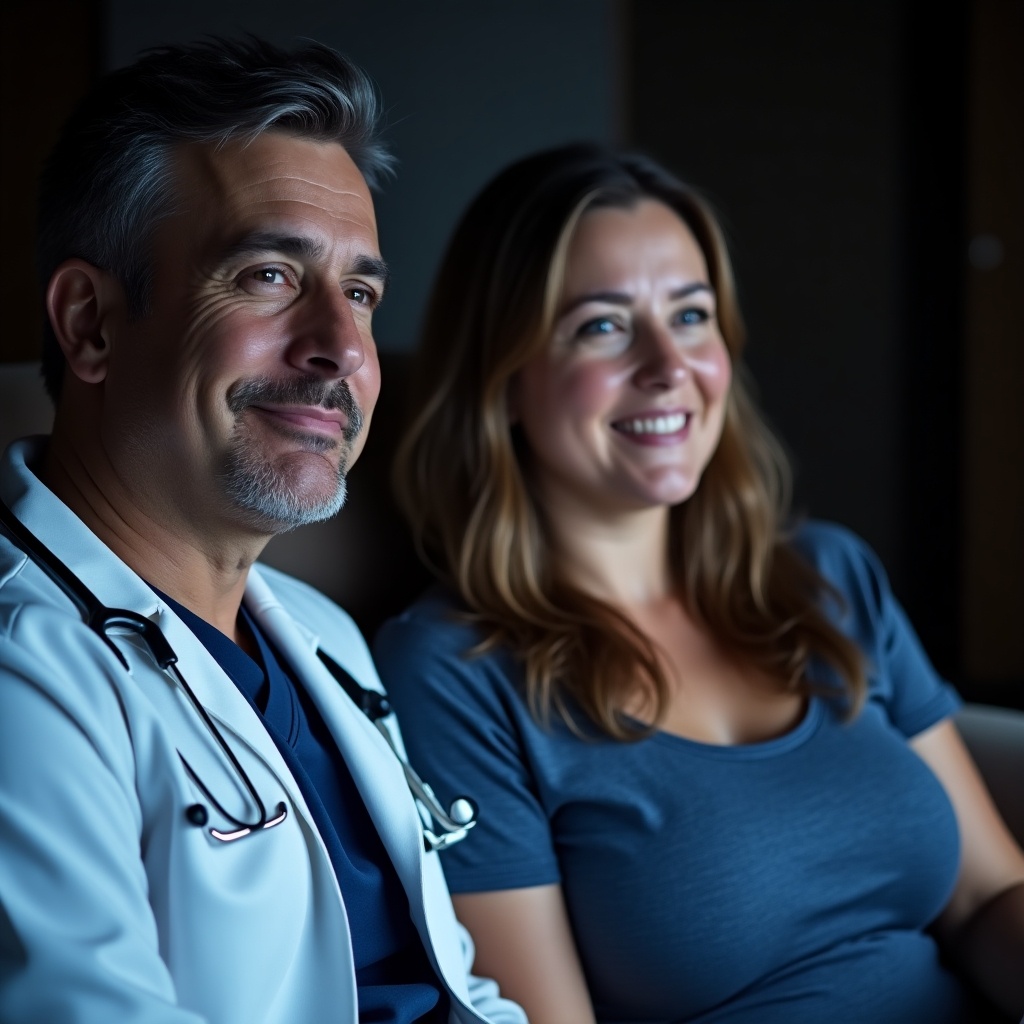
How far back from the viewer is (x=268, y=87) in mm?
1187

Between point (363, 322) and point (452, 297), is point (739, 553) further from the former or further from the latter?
point (363, 322)

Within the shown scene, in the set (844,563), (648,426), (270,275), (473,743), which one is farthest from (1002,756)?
(270,275)

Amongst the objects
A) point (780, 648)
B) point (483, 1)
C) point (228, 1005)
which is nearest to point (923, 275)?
point (483, 1)

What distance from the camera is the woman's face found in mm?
1672

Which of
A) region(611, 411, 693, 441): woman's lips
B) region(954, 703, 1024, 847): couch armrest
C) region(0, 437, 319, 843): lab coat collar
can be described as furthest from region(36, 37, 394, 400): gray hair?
region(954, 703, 1024, 847): couch armrest

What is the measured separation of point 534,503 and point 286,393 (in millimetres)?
698

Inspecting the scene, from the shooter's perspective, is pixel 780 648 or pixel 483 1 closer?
pixel 780 648

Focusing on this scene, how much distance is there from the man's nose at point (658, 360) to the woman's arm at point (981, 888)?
2.22 feet

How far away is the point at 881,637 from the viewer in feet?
6.00

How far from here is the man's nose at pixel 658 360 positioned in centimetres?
167

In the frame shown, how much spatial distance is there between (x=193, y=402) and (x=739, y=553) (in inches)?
39.3

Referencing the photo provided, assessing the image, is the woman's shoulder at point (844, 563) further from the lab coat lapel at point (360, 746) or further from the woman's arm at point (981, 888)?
the lab coat lapel at point (360, 746)

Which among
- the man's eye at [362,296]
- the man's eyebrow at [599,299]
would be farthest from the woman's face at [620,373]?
the man's eye at [362,296]

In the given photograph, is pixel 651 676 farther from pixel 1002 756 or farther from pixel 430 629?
pixel 1002 756
